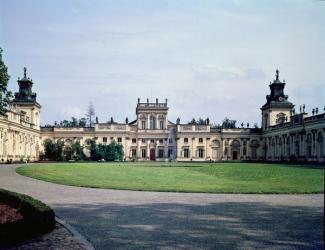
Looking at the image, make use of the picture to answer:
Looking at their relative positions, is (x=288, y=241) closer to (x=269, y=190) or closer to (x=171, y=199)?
(x=171, y=199)

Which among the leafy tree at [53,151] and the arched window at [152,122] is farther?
the arched window at [152,122]

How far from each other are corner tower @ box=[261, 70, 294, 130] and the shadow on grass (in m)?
70.3

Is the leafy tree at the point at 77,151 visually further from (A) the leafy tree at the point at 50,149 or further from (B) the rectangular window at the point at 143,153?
(B) the rectangular window at the point at 143,153

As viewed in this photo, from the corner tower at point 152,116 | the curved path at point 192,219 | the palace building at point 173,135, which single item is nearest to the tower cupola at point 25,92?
the palace building at point 173,135

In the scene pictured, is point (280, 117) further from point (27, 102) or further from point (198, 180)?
point (198, 180)

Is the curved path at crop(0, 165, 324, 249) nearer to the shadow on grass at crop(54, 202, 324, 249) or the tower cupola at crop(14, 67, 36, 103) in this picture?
the shadow on grass at crop(54, 202, 324, 249)

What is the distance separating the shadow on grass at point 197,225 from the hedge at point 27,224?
0.92 meters

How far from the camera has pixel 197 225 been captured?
35.0ft

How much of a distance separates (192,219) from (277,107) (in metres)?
74.3

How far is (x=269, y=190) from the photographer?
19547 millimetres

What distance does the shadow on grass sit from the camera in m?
8.70

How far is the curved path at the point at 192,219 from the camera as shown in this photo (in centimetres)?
881

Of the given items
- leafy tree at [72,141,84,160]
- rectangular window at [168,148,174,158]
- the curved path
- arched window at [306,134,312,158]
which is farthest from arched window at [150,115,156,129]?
the curved path

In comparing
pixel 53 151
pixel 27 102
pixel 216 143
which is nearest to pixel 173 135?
pixel 216 143
